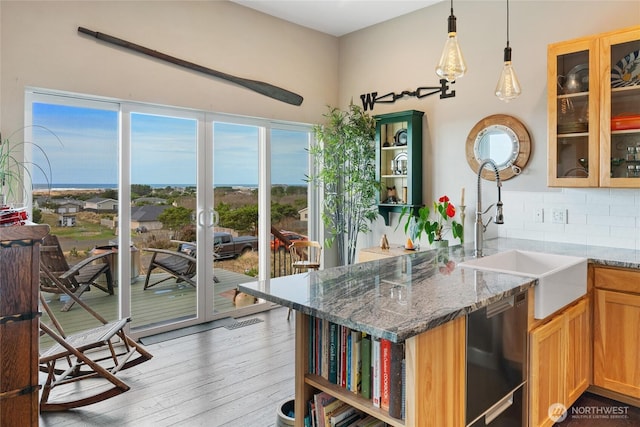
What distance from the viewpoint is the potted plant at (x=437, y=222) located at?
3707 millimetres

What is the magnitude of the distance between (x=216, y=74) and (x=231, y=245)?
1686 mm

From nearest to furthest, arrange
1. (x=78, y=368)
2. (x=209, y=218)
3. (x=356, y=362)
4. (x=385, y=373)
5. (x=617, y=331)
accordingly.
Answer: (x=385, y=373) → (x=356, y=362) → (x=617, y=331) → (x=78, y=368) → (x=209, y=218)

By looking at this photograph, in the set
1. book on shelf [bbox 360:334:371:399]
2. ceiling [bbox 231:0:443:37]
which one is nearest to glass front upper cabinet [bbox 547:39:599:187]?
ceiling [bbox 231:0:443:37]

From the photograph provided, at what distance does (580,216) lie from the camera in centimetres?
316

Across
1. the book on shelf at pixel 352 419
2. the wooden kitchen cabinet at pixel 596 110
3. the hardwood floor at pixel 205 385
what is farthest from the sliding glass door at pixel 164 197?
the wooden kitchen cabinet at pixel 596 110

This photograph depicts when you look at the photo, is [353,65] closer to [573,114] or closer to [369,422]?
[573,114]

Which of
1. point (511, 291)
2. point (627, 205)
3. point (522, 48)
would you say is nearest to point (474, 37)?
point (522, 48)

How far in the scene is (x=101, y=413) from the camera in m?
2.44

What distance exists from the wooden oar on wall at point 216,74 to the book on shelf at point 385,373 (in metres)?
3.16

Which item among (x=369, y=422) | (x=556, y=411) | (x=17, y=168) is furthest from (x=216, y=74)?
(x=556, y=411)

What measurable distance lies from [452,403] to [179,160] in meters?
3.18

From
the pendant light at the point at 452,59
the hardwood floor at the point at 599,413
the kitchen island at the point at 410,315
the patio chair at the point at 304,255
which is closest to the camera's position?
the kitchen island at the point at 410,315

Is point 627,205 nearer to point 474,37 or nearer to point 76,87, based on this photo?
point 474,37

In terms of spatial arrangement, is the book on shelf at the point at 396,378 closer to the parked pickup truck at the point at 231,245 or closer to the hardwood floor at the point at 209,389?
the hardwood floor at the point at 209,389
